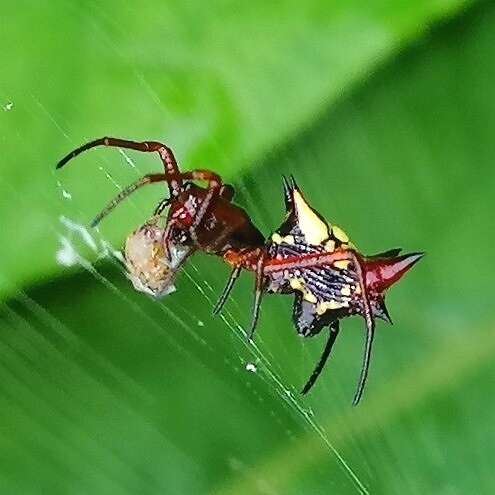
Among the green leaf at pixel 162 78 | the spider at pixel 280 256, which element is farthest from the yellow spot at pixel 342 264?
the green leaf at pixel 162 78

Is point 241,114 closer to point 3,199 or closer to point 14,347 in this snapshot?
point 3,199

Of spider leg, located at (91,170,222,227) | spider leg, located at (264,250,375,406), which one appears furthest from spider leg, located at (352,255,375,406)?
spider leg, located at (91,170,222,227)

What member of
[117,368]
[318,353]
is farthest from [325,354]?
[117,368]

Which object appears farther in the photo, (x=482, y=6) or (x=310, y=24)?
(x=482, y=6)

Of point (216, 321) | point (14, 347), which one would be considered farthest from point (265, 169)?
point (14, 347)

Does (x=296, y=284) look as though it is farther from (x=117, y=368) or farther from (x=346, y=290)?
(x=117, y=368)

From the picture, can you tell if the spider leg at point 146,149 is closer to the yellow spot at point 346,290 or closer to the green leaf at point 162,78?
the green leaf at point 162,78

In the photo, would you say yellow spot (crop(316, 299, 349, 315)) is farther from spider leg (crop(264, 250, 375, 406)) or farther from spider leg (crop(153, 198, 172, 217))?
spider leg (crop(153, 198, 172, 217))

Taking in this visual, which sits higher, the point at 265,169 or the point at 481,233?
the point at 265,169
